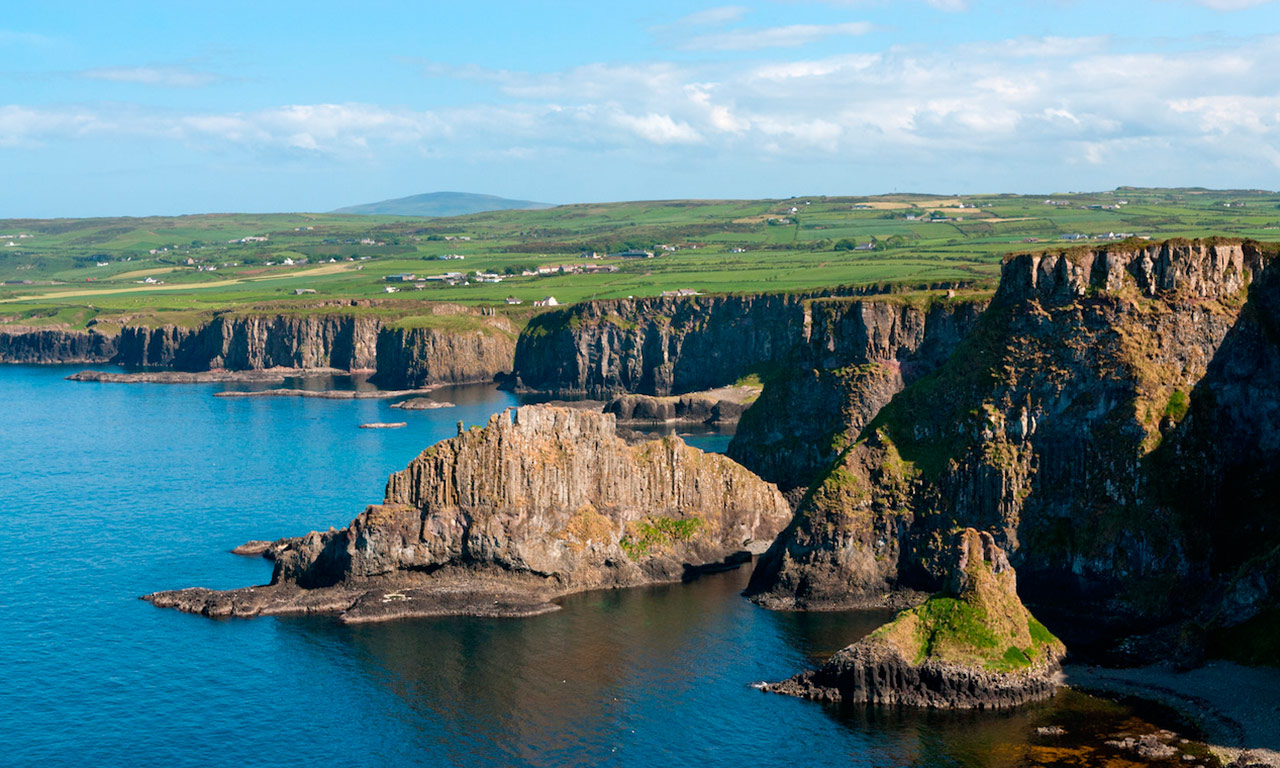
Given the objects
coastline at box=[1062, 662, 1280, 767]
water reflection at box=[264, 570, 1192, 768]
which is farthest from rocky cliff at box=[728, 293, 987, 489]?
coastline at box=[1062, 662, 1280, 767]

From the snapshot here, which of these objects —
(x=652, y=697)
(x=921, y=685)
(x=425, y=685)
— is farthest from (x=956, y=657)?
(x=425, y=685)

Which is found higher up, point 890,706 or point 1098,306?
point 1098,306

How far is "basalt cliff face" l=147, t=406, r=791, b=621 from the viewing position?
113 meters

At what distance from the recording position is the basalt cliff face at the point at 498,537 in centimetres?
11288

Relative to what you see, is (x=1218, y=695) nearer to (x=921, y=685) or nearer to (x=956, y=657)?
(x=956, y=657)

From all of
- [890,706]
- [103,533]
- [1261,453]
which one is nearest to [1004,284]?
[1261,453]

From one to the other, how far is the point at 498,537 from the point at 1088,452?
2001 inches

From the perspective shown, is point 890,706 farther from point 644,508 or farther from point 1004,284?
point 1004,284

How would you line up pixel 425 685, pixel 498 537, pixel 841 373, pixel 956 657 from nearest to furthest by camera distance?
pixel 956 657 → pixel 425 685 → pixel 498 537 → pixel 841 373

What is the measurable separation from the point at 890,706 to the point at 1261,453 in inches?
1768

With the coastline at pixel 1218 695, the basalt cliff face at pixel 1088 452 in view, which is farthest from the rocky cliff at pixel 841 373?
the coastline at pixel 1218 695

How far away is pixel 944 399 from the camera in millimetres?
121250

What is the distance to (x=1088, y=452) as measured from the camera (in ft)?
367

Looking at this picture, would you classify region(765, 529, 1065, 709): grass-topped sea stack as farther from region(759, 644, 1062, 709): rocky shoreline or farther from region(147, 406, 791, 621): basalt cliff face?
region(147, 406, 791, 621): basalt cliff face
